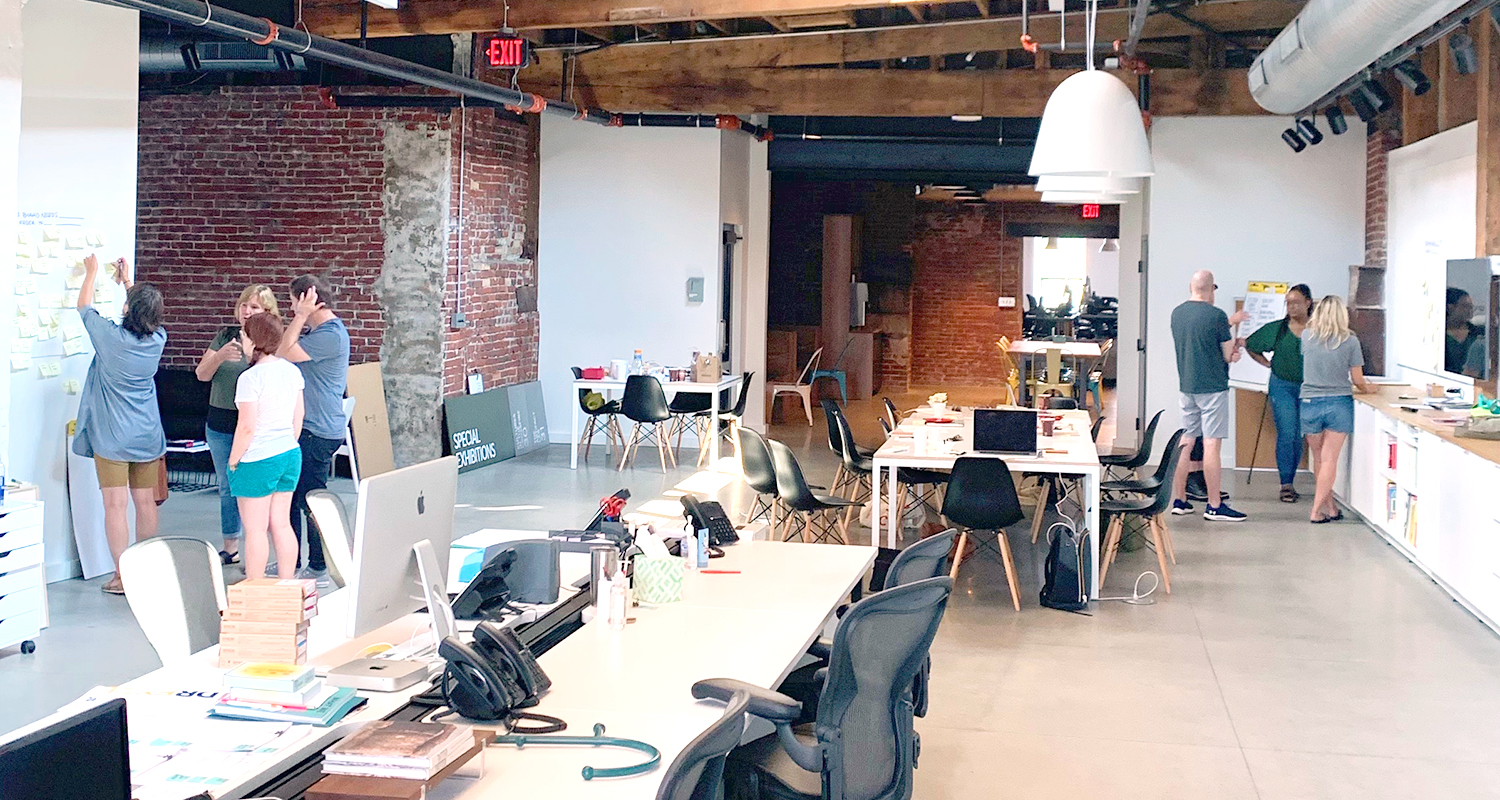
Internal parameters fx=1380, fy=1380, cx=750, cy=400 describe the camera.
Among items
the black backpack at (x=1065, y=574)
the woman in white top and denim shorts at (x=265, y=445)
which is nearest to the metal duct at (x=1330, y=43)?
the black backpack at (x=1065, y=574)

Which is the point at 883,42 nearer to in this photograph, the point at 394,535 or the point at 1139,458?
the point at 1139,458

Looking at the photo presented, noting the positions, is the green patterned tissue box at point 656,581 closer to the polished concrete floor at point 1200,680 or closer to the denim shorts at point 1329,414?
the polished concrete floor at point 1200,680

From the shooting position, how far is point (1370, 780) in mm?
5074

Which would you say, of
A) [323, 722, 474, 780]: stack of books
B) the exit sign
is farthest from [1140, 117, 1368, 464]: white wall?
[323, 722, 474, 780]: stack of books

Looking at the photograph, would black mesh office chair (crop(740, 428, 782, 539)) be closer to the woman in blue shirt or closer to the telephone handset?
the telephone handset

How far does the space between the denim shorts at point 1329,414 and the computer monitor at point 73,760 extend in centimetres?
967

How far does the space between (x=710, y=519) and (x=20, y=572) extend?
131 inches

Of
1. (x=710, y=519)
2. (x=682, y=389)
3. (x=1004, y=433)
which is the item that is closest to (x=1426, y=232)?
(x=1004, y=433)

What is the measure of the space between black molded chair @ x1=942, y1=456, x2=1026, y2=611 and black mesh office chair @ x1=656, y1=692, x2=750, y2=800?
16.2 ft

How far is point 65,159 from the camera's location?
794 centimetres

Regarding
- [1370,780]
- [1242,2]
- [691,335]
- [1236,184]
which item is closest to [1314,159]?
[1236,184]

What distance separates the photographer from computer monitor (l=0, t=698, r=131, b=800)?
2.04 m

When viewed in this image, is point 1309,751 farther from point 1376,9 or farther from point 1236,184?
point 1236,184

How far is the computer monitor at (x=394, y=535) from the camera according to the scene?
3.46m
